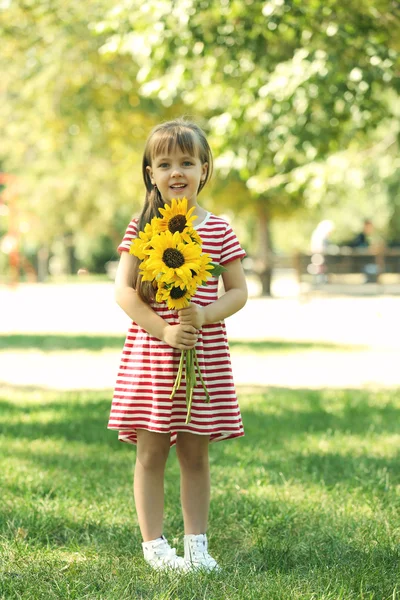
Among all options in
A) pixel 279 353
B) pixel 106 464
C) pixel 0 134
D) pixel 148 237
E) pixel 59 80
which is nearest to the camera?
pixel 148 237

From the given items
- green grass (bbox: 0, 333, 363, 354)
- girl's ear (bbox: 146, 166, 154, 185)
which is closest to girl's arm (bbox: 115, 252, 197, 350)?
girl's ear (bbox: 146, 166, 154, 185)

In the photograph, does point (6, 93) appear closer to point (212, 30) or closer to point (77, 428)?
point (212, 30)

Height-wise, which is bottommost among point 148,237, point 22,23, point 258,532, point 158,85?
point 258,532

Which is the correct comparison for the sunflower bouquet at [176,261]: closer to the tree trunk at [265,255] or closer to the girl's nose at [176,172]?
the girl's nose at [176,172]

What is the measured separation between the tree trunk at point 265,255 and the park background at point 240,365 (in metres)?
2.83

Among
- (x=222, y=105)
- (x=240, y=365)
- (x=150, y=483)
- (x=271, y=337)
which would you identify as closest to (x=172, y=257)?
(x=150, y=483)

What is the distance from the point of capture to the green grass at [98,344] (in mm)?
12453

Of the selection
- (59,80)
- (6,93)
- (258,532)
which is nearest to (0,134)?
(6,93)

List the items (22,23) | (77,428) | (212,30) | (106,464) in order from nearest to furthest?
(106,464)
(77,428)
(212,30)
(22,23)

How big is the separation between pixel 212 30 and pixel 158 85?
3.41 feet

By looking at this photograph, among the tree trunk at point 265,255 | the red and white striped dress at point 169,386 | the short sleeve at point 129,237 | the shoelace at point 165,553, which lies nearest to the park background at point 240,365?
the shoelace at point 165,553

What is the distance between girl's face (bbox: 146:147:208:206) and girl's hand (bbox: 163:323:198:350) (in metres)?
0.52

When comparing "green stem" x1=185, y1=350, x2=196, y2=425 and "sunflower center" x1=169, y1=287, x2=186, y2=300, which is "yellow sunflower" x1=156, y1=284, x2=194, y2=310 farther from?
"green stem" x1=185, y1=350, x2=196, y2=425

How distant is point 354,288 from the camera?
24.3 meters
